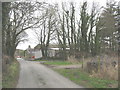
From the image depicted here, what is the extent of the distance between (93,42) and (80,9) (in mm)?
6723

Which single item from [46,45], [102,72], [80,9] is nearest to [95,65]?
[102,72]

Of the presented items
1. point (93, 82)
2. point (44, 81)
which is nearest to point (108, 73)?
point (93, 82)

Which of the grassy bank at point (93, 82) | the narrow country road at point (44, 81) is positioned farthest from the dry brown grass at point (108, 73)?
the narrow country road at point (44, 81)

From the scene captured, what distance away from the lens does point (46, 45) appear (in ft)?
151

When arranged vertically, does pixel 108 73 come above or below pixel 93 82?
above

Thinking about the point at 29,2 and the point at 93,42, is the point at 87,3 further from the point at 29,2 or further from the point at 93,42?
the point at 29,2

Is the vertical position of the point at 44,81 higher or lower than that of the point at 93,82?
lower

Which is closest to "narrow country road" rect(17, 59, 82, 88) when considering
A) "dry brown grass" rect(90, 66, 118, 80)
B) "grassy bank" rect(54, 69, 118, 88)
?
"grassy bank" rect(54, 69, 118, 88)

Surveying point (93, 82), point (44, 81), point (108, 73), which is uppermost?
point (108, 73)

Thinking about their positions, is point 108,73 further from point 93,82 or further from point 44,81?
point 44,81

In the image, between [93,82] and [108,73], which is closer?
[93,82]

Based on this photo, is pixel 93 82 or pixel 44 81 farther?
pixel 44 81

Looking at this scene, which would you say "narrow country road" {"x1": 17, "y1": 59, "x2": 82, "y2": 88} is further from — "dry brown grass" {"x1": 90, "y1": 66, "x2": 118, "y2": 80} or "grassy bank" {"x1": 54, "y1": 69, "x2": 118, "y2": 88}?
"dry brown grass" {"x1": 90, "y1": 66, "x2": 118, "y2": 80}

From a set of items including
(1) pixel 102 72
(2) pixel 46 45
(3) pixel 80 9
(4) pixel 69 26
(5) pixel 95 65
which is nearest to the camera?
(1) pixel 102 72
